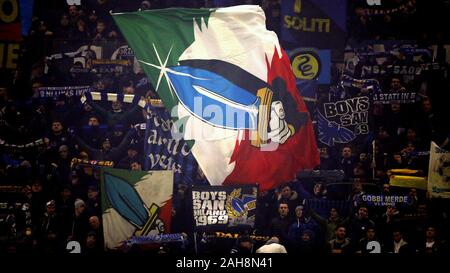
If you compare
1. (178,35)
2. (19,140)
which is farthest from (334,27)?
(19,140)

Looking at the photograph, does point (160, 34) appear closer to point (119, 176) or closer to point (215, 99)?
point (215, 99)

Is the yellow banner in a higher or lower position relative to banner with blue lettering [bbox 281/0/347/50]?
lower

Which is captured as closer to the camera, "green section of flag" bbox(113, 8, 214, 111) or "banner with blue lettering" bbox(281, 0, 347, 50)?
"green section of flag" bbox(113, 8, 214, 111)

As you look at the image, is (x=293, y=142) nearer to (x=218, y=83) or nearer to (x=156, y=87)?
(x=218, y=83)

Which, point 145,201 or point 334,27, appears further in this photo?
point 334,27

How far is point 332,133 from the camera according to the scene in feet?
29.6

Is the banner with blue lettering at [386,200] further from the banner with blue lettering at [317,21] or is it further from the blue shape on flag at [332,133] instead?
the banner with blue lettering at [317,21]

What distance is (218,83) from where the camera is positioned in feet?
28.4

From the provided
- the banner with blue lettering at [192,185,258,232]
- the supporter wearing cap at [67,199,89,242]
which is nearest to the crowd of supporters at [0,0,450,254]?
the supporter wearing cap at [67,199,89,242]

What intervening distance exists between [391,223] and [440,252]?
68 cm

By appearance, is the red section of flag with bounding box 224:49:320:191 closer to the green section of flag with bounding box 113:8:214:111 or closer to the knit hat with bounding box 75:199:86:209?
the green section of flag with bounding box 113:8:214:111

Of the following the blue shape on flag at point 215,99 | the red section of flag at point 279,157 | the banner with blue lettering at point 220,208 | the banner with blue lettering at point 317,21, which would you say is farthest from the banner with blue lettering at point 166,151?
the banner with blue lettering at point 317,21

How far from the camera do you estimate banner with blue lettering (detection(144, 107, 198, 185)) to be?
864cm

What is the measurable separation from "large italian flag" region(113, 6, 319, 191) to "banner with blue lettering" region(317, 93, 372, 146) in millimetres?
423
